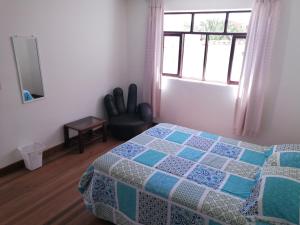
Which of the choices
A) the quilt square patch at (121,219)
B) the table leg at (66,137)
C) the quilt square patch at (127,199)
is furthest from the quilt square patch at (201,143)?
the table leg at (66,137)

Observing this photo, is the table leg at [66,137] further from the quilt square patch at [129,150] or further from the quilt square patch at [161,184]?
the quilt square patch at [161,184]

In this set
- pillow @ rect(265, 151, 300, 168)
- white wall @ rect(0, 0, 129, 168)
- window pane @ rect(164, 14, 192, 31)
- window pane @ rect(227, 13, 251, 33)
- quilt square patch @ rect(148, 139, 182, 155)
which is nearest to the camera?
pillow @ rect(265, 151, 300, 168)

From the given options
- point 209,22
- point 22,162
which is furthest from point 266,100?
point 22,162

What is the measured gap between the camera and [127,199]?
1.91m

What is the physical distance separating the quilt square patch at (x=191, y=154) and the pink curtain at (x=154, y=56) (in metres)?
1.91

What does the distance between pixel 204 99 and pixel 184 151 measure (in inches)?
64.9

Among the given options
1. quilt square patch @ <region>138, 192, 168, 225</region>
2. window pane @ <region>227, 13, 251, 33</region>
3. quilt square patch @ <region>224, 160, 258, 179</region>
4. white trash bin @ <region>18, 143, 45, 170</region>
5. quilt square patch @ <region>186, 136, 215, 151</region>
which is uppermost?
window pane @ <region>227, 13, 251, 33</region>

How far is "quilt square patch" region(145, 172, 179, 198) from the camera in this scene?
1.73 m

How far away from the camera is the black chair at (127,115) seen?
3.76 metres

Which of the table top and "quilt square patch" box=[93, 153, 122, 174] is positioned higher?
"quilt square patch" box=[93, 153, 122, 174]

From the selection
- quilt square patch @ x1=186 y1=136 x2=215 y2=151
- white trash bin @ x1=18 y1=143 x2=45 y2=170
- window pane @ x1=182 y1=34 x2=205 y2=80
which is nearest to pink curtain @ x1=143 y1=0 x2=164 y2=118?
window pane @ x1=182 y1=34 x2=205 y2=80

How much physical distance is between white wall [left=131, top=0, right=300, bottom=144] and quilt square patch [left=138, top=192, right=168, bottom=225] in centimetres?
230

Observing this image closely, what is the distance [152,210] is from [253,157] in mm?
1167

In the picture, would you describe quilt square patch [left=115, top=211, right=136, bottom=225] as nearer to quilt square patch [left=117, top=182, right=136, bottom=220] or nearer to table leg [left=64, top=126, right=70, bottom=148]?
quilt square patch [left=117, top=182, right=136, bottom=220]
